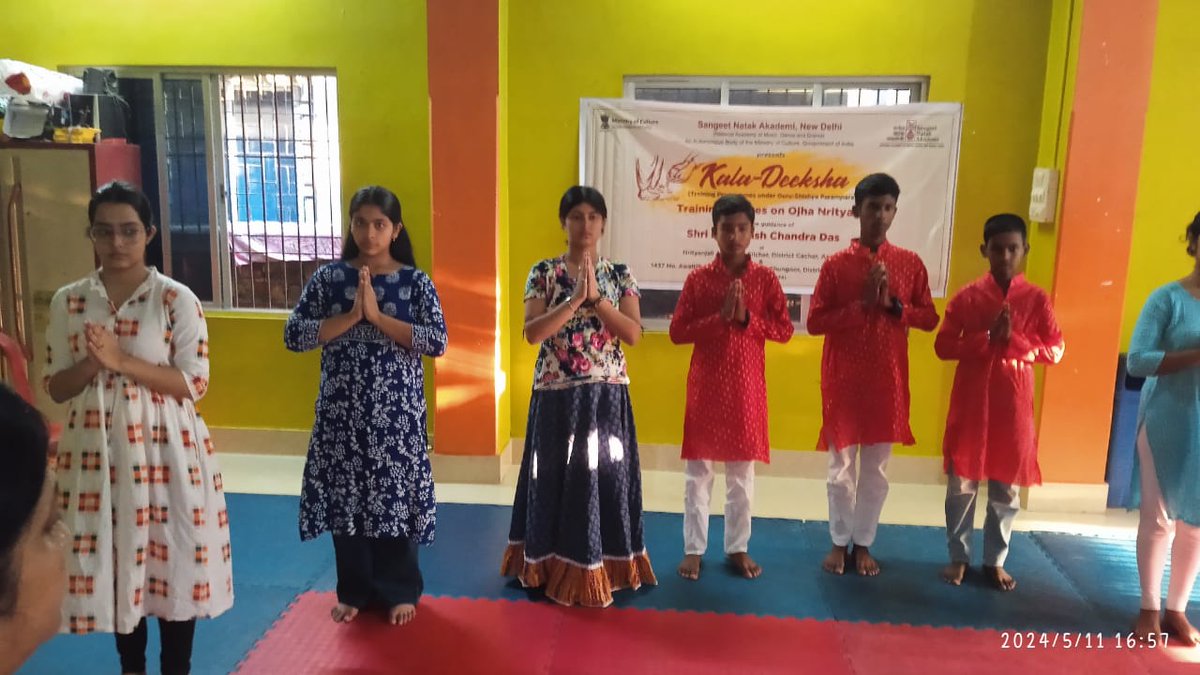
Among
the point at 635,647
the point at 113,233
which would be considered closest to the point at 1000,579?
the point at 635,647

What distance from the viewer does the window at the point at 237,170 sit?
462cm

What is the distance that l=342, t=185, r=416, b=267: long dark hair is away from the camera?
2.64 meters

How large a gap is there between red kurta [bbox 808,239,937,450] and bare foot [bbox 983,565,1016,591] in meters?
0.65

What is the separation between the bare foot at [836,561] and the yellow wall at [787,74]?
1.30 m

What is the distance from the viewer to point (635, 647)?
2.72 m

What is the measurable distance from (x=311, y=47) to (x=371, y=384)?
2743mm

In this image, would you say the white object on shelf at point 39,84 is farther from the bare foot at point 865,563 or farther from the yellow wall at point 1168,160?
the yellow wall at point 1168,160

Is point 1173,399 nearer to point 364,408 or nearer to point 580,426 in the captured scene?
point 580,426

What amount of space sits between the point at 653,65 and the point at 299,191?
223 cm

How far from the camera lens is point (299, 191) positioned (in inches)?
186

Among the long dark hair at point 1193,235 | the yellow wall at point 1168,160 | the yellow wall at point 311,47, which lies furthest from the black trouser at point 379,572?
the yellow wall at point 1168,160

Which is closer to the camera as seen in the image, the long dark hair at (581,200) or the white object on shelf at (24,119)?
the long dark hair at (581,200)

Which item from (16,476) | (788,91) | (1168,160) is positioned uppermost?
(788,91)

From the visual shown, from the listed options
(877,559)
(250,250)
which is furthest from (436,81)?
(877,559)
